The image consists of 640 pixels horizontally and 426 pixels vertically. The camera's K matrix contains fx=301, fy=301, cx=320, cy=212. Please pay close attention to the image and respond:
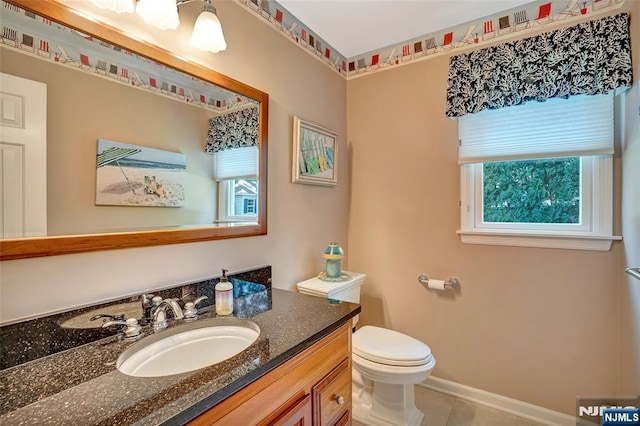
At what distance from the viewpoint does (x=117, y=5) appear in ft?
3.21

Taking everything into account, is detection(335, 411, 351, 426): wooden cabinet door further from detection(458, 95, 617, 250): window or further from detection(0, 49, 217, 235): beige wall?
detection(458, 95, 617, 250): window

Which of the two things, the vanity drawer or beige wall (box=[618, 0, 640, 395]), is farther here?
beige wall (box=[618, 0, 640, 395])

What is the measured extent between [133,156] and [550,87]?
2059 millimetres

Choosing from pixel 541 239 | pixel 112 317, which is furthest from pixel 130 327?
pixel 541 239

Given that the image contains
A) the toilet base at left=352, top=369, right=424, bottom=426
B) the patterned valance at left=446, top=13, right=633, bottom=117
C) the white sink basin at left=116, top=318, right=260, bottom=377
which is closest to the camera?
the white sink basin at left=116, top=318, right=260, bottom=377

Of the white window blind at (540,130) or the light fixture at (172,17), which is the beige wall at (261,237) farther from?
the white window blind at (540,130)

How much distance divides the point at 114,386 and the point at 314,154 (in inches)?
61.8

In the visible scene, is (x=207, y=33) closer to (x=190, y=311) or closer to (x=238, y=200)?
(x=238, y=200)

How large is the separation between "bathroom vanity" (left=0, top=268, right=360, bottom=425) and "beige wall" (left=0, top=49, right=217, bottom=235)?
336 millimetres

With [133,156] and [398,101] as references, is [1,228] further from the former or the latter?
[398,101]

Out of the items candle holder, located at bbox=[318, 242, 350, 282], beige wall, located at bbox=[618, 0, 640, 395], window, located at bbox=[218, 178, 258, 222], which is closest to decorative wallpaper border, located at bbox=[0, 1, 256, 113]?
window, located at bbox=[218, 178, 258, 222]

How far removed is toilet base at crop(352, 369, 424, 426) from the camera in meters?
1.71

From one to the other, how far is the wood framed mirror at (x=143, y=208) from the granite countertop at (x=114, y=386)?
0.32 metres

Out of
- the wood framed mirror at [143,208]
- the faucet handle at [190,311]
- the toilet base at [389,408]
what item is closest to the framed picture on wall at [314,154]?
the wood framed mirror at [143,208]
